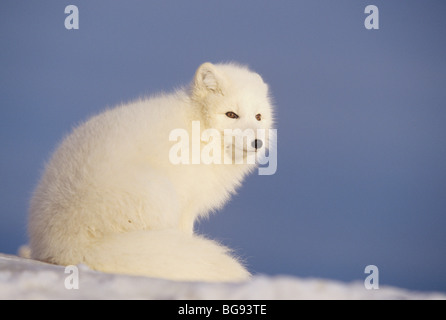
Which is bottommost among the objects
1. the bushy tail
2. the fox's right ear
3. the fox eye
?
the bushy tail

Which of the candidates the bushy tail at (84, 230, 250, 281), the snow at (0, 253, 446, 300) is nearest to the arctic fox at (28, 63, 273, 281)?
the bushy tail at (84, 230, 250, 281)

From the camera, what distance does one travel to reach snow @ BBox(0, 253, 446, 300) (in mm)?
1903

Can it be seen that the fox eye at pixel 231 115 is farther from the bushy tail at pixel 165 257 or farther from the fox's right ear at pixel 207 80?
the bushy tail at pixel 165 257

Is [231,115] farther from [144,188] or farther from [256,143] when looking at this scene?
[144,188]

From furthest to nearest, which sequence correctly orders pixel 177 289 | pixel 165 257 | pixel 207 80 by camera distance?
1. pixel 207 80
2. pixel 165 257
3. pixel 177 289

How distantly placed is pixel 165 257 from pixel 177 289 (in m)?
0.90

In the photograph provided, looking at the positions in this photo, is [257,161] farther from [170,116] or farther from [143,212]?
[143,212]

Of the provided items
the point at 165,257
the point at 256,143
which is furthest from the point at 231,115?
the point at 165,257

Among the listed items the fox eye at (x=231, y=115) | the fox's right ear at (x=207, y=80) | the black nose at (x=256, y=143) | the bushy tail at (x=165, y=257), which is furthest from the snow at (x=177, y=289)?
the fox's right ear at (x=207, y=80)

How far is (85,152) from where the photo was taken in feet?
11.1

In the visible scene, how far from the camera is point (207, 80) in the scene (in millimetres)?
4117

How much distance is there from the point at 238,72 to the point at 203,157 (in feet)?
2.79

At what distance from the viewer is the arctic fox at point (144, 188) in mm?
2922

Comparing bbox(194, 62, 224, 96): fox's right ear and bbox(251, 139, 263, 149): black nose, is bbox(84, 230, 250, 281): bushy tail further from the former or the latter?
bbox(194, 62, 224, 96): fox's right ear
